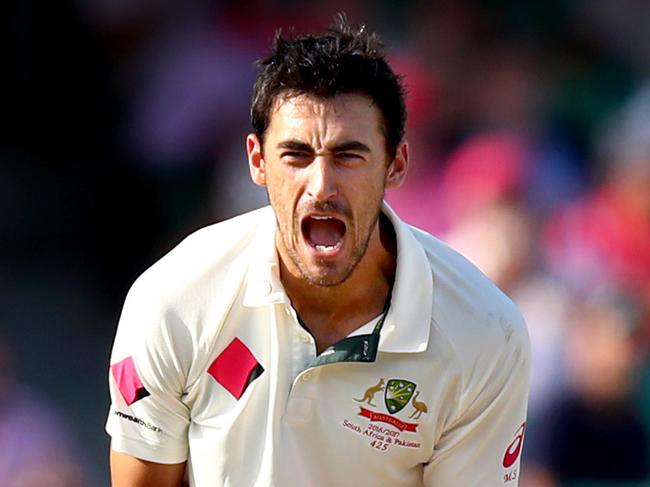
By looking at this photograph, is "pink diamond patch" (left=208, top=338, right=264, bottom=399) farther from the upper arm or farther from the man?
the upper arm

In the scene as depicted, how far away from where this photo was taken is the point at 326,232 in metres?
2.90

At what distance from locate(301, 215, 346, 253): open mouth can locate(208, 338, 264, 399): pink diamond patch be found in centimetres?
27

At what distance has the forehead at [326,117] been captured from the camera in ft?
9.26

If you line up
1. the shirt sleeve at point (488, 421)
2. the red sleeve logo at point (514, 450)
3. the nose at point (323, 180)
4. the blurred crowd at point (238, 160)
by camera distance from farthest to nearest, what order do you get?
the blurred crowd at point (238, 160) < the red sleeve logo at point (514, 450) < the shirt sleeve at point (488, 421) < the nose at point (323, 180)

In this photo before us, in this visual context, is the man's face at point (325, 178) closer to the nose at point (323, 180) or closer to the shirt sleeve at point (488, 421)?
the nose at point (323, 180)

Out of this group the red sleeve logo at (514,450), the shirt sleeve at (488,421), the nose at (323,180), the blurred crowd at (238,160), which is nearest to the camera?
the nose at (323,180)

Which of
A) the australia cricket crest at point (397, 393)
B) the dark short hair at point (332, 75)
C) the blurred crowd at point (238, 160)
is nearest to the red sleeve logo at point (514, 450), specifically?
the australia cricket crest at point (397, 393)

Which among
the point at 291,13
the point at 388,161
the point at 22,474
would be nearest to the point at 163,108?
the point at 291,13

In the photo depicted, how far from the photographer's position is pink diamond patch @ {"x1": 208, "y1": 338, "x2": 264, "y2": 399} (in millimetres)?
2875

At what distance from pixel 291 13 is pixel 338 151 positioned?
3.31 m

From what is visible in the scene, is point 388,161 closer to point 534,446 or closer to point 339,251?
point 339,251

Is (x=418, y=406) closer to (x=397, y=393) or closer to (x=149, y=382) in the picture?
A: (x=397, y=393)

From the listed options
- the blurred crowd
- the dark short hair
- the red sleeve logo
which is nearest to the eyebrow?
the dark short hair

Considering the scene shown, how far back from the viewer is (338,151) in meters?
2.81
